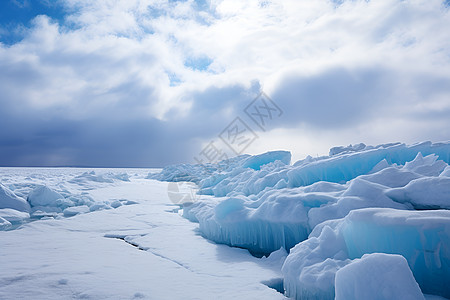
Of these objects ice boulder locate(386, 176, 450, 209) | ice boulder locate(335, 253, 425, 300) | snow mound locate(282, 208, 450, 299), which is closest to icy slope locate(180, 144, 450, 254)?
ice boulder locate(386, 176, 450, 209)

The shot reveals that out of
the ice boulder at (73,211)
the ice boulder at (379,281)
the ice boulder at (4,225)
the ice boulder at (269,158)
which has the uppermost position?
the ice boulder at (269,158)

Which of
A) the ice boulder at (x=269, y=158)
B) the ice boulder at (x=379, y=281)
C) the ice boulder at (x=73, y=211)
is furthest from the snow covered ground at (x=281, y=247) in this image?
the ice boulder at (x=269, y=158)

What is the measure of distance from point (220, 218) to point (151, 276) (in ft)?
7.40

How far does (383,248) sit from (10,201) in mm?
11875

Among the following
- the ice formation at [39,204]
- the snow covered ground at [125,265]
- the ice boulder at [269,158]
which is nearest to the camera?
the snow covered ground at [125,265]

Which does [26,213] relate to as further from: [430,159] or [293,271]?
[430,159]

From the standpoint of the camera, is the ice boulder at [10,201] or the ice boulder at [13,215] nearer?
the ice boulder at [13,215]

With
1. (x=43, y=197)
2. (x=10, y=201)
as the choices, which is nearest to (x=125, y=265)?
(x=10, y=201)

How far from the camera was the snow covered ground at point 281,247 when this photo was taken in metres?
2.82

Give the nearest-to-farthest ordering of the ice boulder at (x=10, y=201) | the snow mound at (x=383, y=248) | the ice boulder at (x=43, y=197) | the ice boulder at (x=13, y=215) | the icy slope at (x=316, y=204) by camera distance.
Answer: the snow mound at (x=383, y=248) < the icy slope at (x=316, y=204) < the ice boulder at (x=13, y=215) < the ice boulder at (x=10, y=201) < the ice boulder at (x=43, y=197)

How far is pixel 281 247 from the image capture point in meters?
5.10

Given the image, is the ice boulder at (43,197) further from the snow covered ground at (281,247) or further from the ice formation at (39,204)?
the snow covered ground at (281,247)

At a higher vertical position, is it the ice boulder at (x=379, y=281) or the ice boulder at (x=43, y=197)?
the ice boulder at (x=43, y=197)

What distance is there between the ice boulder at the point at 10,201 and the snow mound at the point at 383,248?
1079 cm
